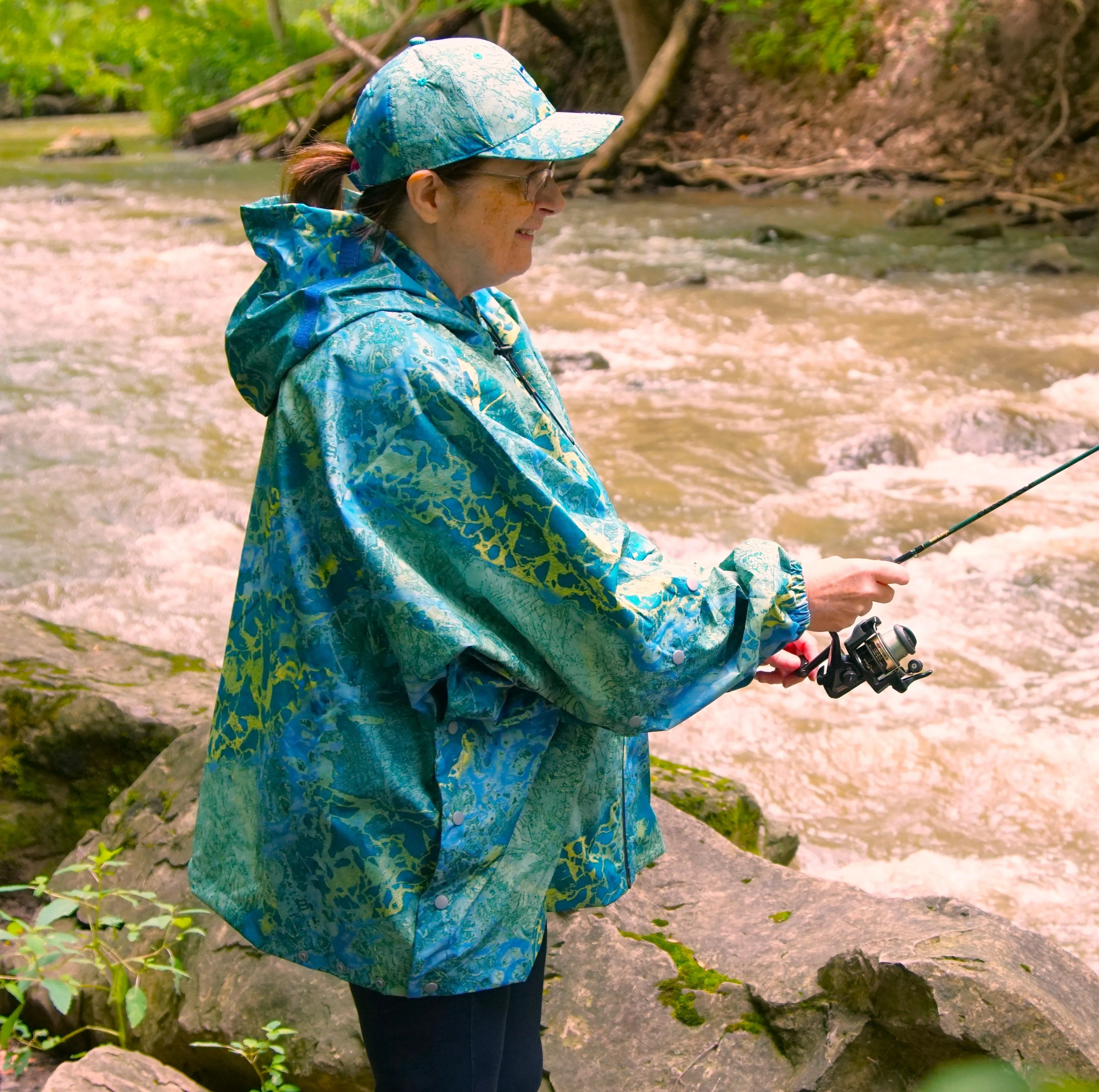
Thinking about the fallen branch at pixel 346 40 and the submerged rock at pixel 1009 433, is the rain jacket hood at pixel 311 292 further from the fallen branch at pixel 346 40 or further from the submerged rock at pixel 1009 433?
the fallen branch at pixel 346 40

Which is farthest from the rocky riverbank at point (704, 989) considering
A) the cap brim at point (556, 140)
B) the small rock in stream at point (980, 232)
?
the small rock in stream at point (980, 232)

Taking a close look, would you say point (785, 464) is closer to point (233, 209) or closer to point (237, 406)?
point (237, 406)

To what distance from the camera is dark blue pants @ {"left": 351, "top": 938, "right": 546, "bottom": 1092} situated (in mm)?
1624

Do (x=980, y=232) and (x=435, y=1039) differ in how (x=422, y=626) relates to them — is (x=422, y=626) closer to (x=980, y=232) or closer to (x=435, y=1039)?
(x=435, y=1039)

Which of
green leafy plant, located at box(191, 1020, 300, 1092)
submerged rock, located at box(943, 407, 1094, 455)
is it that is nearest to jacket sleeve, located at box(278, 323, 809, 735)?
green leafy plant, located at box(191, 1020, 300, 1092)

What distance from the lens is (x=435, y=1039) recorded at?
163cm

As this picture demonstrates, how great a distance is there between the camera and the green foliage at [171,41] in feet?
73.5

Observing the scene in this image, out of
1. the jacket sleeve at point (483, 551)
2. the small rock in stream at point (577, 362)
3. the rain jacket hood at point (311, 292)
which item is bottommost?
the small rock in stream at point (577, 362)

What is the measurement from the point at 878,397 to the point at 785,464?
1209 millimetres

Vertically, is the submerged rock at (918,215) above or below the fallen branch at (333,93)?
below

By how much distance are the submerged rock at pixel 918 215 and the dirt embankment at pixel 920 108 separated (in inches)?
45.0

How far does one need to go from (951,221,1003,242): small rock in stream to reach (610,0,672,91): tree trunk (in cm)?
709

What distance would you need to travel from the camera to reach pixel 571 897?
1.73 m

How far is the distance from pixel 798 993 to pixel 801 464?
4720mm
